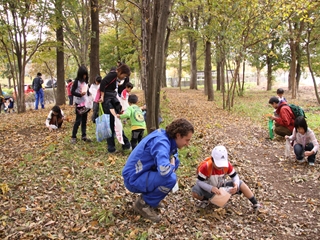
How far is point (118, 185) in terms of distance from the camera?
430cm

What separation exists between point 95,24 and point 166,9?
751cm

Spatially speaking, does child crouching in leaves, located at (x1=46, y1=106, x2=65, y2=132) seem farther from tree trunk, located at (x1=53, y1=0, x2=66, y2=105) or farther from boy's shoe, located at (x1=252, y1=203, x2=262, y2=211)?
boy's shoe, located at (x1=252, y1=203, x2=262, y2=211)

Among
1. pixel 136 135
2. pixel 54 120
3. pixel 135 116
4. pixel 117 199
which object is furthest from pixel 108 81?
pixel 54 120

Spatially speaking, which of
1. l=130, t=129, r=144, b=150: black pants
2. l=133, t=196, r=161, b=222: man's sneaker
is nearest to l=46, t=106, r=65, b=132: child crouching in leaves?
l=130, t=129, r=144, b=150: black pants

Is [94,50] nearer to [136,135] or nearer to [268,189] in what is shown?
[136,135]

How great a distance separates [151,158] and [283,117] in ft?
15.9

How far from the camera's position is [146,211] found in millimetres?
3438

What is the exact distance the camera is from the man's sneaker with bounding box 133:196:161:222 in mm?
3428

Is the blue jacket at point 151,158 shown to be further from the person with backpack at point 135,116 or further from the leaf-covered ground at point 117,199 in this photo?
the person with backpack at point 135,116

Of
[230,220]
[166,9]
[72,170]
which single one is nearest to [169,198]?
[230,220]

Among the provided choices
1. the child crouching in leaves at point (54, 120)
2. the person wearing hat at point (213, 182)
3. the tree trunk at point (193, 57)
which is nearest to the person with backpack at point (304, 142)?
the person wearing hat at point (213, 182)

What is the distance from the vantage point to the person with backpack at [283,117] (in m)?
6.82

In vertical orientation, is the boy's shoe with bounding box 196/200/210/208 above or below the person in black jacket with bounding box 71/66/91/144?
below

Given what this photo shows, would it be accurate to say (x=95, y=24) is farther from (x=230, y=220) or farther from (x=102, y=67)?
(x=102, y=67)
